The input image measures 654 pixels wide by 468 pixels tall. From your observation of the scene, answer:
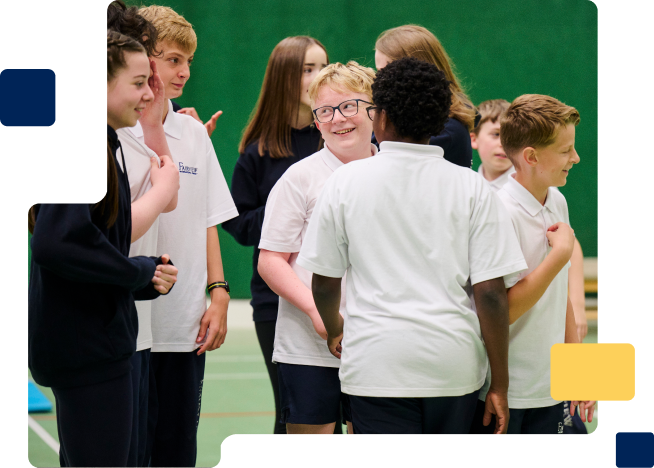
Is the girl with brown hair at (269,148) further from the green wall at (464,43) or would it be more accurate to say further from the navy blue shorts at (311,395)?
the navy blue shorts at (311,395)

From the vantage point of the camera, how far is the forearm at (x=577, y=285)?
5.93ft

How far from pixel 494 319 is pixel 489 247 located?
0.53 ft

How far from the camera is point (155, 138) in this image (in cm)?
177

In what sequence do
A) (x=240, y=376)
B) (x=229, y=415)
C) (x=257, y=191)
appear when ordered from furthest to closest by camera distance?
(x=240, y=376), (x=229, y=415), (x=257, y=191)

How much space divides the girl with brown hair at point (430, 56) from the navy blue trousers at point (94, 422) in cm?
98

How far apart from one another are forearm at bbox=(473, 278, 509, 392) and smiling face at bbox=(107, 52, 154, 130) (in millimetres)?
866

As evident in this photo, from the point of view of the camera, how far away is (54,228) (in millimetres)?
1406

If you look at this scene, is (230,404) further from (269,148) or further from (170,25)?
(170,25)

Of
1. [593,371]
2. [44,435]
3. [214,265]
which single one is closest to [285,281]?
[214,265]

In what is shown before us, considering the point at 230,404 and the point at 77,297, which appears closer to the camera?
the point at 77,297

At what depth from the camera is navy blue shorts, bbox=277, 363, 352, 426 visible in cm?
182

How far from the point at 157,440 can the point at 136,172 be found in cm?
75

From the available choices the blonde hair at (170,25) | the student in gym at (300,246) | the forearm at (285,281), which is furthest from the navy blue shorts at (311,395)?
the blonde hair at (170,25)

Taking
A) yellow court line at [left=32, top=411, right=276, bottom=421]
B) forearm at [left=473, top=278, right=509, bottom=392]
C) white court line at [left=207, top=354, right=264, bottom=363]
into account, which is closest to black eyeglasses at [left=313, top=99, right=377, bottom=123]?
forearm at [left=473, top=278, right=509, bottom=392]
